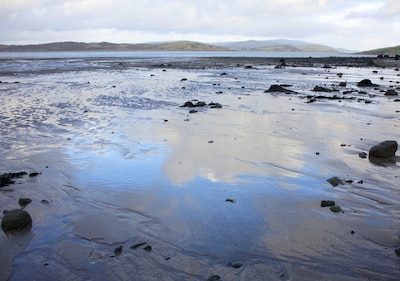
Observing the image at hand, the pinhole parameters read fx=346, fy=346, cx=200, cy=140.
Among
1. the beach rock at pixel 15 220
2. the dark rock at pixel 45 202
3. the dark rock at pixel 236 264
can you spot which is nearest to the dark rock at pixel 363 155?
the dark rock at pixel 236 264

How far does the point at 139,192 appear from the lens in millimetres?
7242

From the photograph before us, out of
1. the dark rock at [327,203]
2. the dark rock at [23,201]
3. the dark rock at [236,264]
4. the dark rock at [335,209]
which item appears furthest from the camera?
the dark rock at [23,201]

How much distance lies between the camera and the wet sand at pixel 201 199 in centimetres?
483

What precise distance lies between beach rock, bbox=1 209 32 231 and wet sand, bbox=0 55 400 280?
0.18 metres

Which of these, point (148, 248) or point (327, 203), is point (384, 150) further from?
point (148, 248)

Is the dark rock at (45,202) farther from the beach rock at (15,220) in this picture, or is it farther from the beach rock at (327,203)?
the beach rock at (327,203)

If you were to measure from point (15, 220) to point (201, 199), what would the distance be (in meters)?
3.30

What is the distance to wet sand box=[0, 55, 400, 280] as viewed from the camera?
4828mm

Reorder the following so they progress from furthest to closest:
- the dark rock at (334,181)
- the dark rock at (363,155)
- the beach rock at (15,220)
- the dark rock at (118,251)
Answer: the dark rock at (363,155), the dark rock at (334,181), the beach rock at (15,220), the dark rock at (118,251)

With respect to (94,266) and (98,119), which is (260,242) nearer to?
(94,266)

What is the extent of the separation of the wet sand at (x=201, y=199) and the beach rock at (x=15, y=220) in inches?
7.2

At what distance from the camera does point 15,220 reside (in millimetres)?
5754

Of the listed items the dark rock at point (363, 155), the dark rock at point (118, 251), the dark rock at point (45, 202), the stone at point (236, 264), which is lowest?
the dark rock at point (118, 251)

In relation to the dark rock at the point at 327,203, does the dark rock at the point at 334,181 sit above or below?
above
